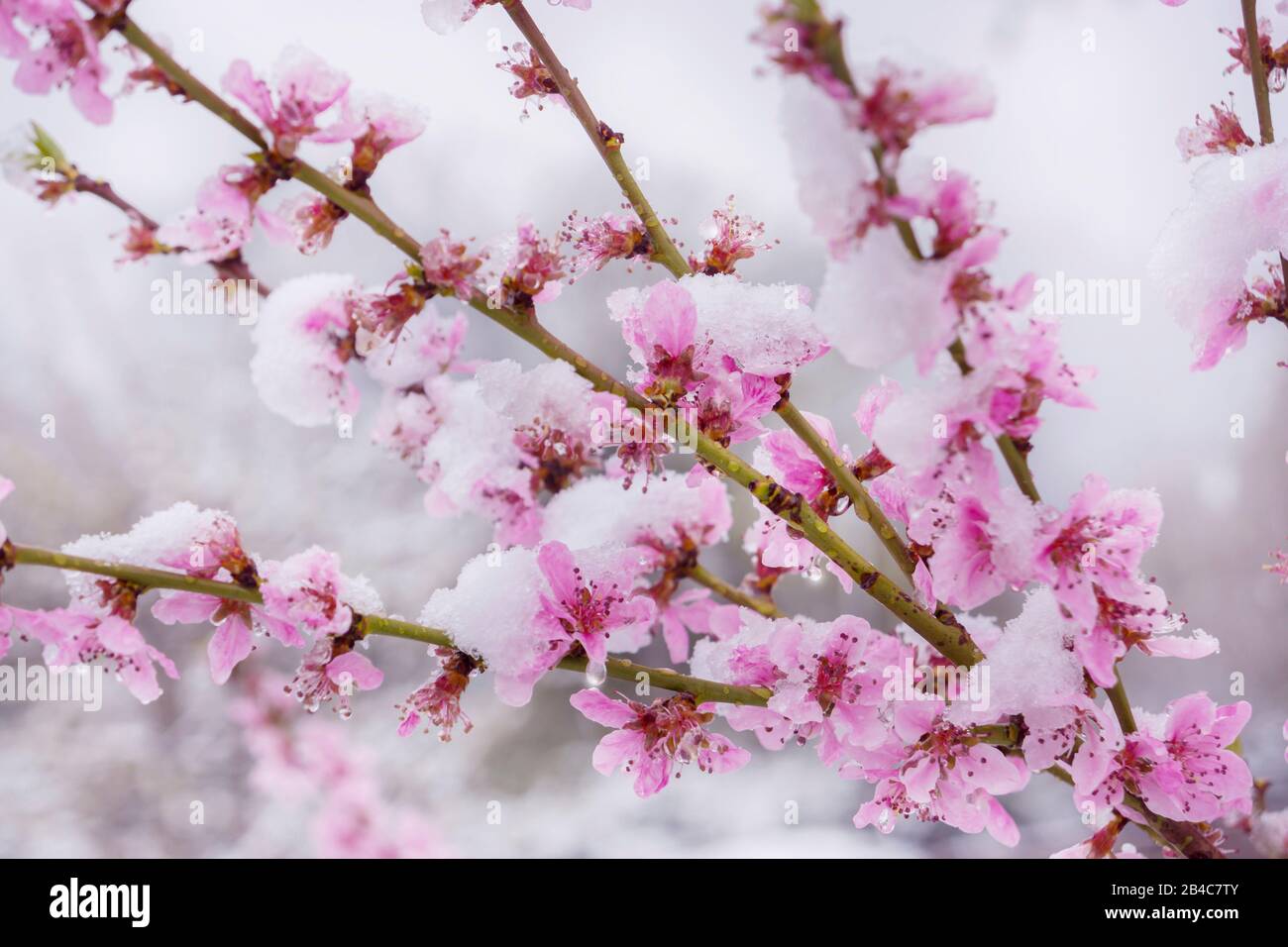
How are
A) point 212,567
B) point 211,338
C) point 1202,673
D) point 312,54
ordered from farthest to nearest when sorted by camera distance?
point 211,338 < point 1202,673 < point 212,567 < point 312,54

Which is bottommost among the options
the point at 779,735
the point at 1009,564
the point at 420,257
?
the point at 779,735

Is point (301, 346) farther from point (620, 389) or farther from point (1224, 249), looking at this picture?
point (1224, 249)

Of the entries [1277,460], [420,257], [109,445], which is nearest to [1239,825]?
[1277,460]

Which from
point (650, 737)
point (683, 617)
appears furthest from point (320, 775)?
point (650, 737)

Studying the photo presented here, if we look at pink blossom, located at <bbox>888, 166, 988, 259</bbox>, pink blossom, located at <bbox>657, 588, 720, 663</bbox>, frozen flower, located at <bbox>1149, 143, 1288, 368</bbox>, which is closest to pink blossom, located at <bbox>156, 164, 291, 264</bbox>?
pink blossom, located at <bbox>888, 166, 988, 259</bbox>

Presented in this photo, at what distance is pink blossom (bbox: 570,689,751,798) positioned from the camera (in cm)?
66

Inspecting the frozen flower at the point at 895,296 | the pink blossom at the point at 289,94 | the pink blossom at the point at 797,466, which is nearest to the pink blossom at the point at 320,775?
the pink blossom at the point at 797,466

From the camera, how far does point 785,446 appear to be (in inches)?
25.4

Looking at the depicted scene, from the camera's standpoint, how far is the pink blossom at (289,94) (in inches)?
19.5

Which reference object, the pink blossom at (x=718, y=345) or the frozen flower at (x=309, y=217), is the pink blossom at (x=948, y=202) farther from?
the frozen flower at (x=309, y=217)

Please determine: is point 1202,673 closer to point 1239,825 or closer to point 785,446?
point 1239,825

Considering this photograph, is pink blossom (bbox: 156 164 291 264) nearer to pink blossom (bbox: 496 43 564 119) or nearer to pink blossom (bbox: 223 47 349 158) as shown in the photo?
pink blossom (bbox: 223 47 349 158)

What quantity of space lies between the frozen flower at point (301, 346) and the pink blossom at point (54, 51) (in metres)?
0.18
